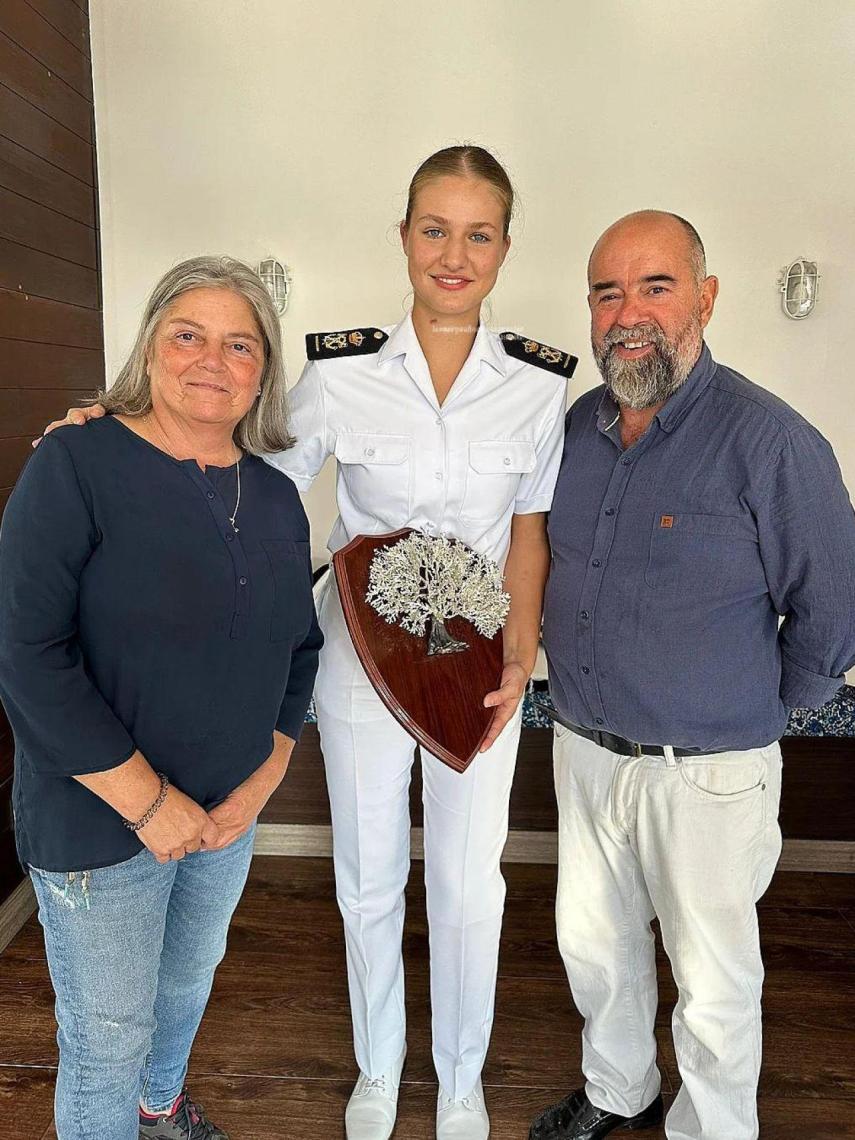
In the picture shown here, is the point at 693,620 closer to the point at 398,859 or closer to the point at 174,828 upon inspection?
the point at 398,859

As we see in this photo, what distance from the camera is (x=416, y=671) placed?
1797 millimetres

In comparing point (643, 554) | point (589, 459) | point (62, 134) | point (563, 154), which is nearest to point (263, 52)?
point (62, 134)

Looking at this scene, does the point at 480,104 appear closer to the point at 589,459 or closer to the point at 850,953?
the point at 589,459

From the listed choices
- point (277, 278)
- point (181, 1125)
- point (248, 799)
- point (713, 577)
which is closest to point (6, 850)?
point (181, 1125)

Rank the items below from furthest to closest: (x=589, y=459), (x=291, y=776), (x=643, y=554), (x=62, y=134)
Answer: (x=291, y=776)
(x=62, y=134)
(x=589, y=459)
(x=643, y=554)

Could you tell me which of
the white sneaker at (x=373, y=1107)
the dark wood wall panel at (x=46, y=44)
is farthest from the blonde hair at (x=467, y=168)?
the white sneaker at (x=373, y=1107)

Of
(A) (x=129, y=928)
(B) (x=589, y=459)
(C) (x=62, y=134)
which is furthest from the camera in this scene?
(C) (x=62, y=134)

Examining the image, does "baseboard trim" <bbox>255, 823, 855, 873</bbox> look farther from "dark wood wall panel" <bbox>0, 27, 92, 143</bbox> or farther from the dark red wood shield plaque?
"dark wood wall panel" <bbox>0, 27, 92, 143</bbox>

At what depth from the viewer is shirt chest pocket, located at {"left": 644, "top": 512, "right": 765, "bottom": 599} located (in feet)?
5.66

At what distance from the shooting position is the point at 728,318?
341 cm

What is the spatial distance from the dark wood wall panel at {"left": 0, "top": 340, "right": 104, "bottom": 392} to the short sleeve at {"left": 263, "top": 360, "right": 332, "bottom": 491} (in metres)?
1.17

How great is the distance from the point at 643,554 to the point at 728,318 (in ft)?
6.48

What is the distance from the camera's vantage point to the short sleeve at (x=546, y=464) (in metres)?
2.01

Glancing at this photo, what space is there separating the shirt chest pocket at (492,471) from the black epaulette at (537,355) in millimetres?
194
